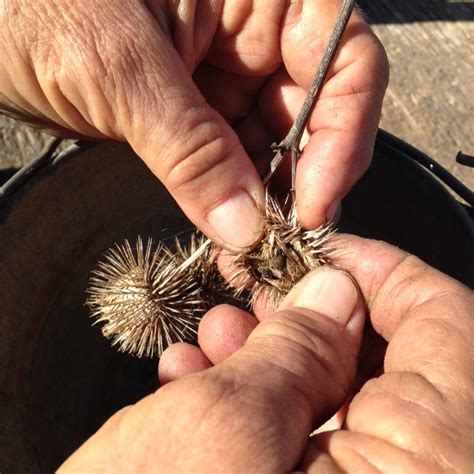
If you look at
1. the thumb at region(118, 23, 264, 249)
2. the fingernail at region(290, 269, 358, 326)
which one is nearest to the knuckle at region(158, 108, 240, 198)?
the thumb at region(118, 23, 264, 249)

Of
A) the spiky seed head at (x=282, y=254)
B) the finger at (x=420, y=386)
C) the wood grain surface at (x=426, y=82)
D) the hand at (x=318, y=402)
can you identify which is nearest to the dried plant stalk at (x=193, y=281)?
the spiky seed head at (x=282, y=254)

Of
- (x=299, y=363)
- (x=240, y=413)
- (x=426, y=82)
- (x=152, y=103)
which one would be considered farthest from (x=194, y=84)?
(x=426, y=82)

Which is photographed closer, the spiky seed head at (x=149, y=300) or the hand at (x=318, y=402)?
the hand at (x=318, y=402)

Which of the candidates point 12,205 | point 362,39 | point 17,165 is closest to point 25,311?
point 12,205

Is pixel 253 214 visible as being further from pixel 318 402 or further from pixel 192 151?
pixel 318 402

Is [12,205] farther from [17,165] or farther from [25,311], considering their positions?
[17,165]

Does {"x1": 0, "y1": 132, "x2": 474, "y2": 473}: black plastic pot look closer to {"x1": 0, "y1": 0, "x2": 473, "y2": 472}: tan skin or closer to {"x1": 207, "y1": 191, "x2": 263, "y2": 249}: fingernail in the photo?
{"x1": 0, "y1": 0, "x2": 473, "y2": 472}: tan skin

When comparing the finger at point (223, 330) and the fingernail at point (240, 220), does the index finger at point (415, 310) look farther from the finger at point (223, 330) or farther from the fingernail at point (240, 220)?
the finger at point (223, 330)
